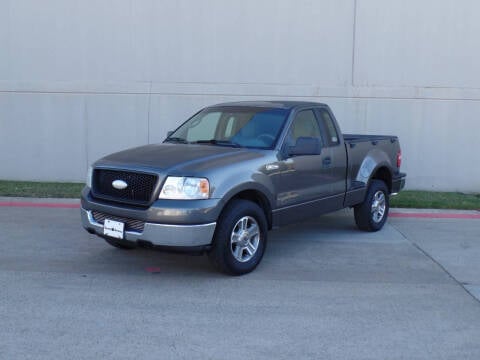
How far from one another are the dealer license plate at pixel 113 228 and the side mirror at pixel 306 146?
219 centimetres

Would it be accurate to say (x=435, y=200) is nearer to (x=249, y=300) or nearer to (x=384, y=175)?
(x=384, y=175)

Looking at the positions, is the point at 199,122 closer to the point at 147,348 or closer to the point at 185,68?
the point at 147,348

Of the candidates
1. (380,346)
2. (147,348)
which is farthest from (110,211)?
(380,346)

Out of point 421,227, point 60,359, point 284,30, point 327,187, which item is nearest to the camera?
point 60,359

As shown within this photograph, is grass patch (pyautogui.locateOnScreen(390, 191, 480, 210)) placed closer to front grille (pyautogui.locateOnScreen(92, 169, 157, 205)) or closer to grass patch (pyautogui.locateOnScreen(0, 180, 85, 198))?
front grille (pyautogui.locateOnScreen(92, 169, 157, 205))

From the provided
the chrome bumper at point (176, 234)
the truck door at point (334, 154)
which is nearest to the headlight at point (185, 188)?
the chrome bumper at point (176, 234)

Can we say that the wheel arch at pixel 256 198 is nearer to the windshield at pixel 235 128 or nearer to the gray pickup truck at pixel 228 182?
the gray pickup truck at pixel 228 182

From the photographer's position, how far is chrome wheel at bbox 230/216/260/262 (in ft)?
20.3

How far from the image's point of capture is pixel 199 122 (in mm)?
7574

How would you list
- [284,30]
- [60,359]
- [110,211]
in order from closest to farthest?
[60,359] < [110,211] < [284,30]

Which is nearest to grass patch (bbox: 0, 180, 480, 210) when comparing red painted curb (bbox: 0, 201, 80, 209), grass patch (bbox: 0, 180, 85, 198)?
grass patch (bbox: 0, 180, 85, 198)

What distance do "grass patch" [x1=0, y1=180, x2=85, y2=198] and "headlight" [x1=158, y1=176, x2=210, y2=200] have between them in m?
5.58

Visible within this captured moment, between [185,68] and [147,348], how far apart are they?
28.4ft

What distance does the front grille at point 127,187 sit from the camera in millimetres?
5906
